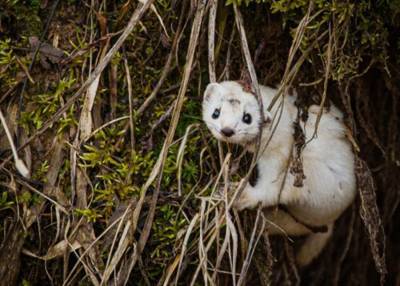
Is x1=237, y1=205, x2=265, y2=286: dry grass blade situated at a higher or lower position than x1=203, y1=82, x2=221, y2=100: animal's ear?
lower

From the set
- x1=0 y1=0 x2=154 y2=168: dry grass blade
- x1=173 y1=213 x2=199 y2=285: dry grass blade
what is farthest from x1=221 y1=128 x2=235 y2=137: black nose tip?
x1=0 y1=0 x2=154 y2=168: dry grass blade

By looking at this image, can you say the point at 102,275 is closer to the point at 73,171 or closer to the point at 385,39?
the point at 73,171

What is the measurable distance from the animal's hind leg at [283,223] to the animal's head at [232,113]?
0.51m

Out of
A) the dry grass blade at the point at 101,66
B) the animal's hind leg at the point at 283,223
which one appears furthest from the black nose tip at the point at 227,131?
the animal's hind leg at the point at 283,223

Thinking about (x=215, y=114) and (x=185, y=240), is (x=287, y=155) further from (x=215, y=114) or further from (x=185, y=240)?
(x=185, y=240)

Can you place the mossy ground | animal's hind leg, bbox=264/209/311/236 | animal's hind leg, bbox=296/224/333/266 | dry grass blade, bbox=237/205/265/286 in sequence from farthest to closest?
animal's hind leg, bbox=296/224/333/266, animal's hind leg, bbox=264/209/311/236, the mossy ground, dry grass blade, bbox=237/205/265/286

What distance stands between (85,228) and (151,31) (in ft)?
2.69

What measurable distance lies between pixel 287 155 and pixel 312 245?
28.3 inches

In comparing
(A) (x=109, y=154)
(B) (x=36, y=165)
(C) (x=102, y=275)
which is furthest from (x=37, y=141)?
(C) (x=102, y=275)

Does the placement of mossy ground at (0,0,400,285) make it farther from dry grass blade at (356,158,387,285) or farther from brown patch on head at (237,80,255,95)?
brown patch on head at (237,80,255,95)

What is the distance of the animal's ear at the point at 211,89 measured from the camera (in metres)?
2.94

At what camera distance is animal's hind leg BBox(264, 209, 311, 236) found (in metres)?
3.38

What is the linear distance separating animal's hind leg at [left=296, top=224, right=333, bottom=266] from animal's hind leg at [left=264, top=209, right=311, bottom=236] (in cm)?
11

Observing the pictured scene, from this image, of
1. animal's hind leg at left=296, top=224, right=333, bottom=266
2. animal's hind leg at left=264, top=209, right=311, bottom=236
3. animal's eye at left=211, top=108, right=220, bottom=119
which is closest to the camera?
animal's eye at left=211, top=108, right=220, bottom=119
